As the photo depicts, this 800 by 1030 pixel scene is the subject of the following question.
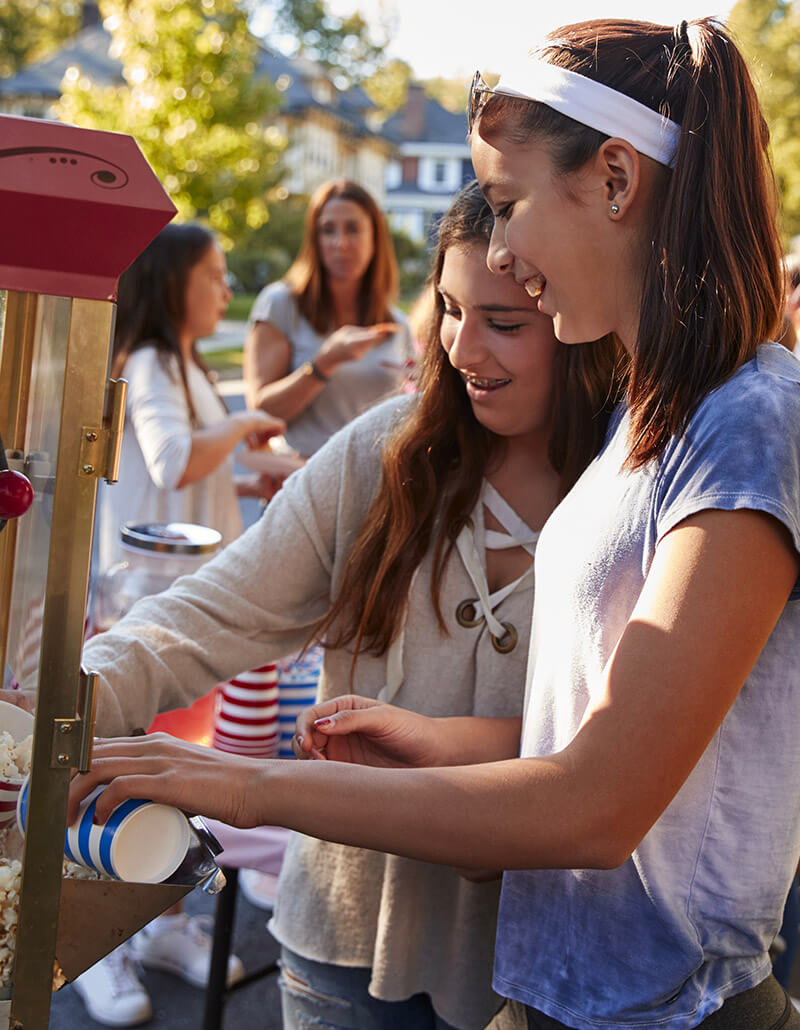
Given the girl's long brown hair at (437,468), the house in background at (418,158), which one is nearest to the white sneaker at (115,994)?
the girl's long brown hair at (437,468)

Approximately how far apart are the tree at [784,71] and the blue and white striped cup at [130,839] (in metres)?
21.9

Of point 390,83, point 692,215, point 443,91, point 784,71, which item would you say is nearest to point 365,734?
point 692,215

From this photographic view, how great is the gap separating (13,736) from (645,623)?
0.58m

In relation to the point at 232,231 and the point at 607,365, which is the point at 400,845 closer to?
the point at 607,365

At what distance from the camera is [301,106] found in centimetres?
4409

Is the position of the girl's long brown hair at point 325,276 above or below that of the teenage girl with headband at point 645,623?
above

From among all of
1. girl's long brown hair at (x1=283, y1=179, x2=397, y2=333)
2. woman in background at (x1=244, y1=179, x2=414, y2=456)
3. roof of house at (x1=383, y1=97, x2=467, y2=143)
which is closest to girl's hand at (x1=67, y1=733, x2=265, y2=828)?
woman in background at (x1=244, y1=179, x2=414, y2=456)

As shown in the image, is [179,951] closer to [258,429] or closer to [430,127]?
[258,429]

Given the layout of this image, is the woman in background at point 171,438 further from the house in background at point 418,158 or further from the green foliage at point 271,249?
the house in background at point 418,158

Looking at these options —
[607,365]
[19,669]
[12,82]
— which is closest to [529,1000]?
[19,669]

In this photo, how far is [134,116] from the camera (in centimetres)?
1424

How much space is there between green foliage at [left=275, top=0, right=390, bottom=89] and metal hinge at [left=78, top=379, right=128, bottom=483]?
4653 centimetres

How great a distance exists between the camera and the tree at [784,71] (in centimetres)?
2312

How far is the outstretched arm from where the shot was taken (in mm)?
966
